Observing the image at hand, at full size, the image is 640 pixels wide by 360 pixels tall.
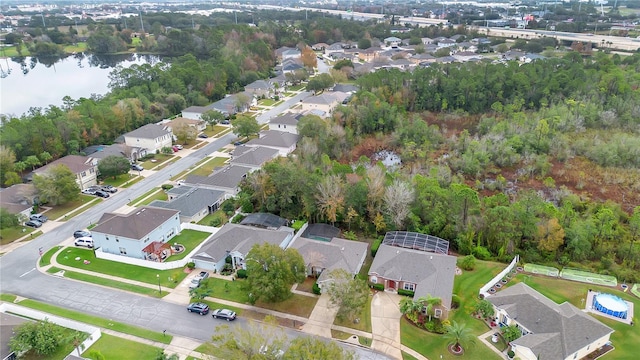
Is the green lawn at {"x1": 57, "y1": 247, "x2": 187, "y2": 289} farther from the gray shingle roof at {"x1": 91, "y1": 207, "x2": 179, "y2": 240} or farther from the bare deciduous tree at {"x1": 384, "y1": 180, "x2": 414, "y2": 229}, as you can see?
the bare deciduous tree at {"x1": 384, "y1": 180, "x2": 414, "y2": 229}

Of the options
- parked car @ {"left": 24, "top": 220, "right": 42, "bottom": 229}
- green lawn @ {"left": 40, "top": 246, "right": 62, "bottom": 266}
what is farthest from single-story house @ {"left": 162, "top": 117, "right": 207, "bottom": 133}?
green lawn @ {"left": 40, "top": 246, "right": 62, "bottom": 266}

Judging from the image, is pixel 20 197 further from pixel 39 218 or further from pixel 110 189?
pixel 110 189

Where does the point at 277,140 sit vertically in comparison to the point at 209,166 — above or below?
above

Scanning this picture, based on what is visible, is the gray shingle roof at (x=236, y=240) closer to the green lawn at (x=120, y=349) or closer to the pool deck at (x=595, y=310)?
the green lawn at (x=120, y=349)

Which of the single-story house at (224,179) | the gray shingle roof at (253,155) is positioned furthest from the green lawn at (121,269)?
the gray shingle roof at (253,155)

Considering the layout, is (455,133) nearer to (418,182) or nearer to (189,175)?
(418,182)

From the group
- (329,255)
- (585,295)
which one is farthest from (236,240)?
(585,295)
